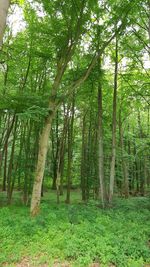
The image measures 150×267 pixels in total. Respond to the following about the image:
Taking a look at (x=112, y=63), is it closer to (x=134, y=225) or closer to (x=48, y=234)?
(x=134, y=225)

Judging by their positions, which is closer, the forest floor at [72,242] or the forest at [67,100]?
the forest floor at [72,242]

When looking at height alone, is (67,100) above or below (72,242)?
above

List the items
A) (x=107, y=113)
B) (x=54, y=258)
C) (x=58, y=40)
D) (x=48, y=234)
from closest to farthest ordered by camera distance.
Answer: (x=54, y=258) < (x=48, y=234) < (x=58, y=40) < (x=107, y=113)

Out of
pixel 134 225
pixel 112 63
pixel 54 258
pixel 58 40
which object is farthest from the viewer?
pixel 112 63

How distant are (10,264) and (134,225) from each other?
391cm

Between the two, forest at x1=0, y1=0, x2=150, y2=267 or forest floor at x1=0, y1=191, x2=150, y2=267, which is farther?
forest at x1=0, y1=0, x2=150, y2=267

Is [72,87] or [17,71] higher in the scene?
[17,71]

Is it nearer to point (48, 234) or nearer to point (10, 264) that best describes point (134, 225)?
point (48, 234)

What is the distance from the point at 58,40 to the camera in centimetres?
794

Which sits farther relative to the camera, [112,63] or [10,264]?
[112,63]

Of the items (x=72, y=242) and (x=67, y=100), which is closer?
(x=72, y=242)

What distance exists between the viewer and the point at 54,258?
461 centimetres

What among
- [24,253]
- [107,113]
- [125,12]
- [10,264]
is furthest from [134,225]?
[107,113]

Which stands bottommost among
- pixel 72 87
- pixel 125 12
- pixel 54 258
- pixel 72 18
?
pixel 54 258
